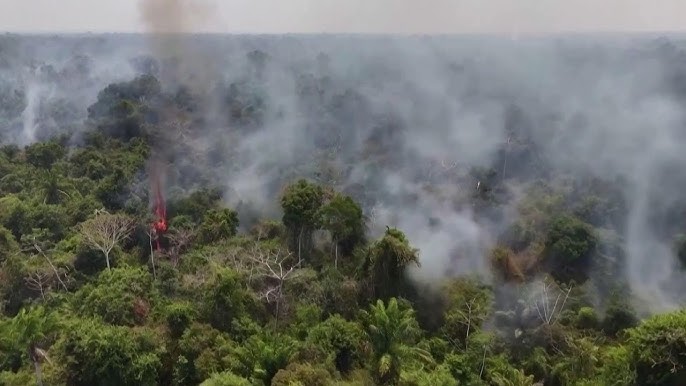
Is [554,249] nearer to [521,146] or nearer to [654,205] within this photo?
[654,205]

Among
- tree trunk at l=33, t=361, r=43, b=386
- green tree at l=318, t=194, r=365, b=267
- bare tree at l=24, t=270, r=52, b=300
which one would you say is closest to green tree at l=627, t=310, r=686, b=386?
green tree at l=318, t=194, r=365, b=267

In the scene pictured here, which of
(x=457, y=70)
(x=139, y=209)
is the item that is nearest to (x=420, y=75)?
(x=457, y=70)

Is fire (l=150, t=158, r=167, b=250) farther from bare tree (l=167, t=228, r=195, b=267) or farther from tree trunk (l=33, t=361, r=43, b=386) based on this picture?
tree trunk (l=33, t=361, r=43, b=386)

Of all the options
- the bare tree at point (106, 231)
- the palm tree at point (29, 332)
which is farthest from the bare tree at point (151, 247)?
the palm tree at point (29, 332)

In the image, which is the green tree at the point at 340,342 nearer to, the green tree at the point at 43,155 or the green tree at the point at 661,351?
the green tree at the point at 661,351

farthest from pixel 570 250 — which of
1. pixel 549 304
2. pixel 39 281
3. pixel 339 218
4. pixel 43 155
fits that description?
pixel 43 155

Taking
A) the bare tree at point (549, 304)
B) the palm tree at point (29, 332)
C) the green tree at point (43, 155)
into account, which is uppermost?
the green tree at point (43, 155)

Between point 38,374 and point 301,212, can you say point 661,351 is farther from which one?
point 38,374
